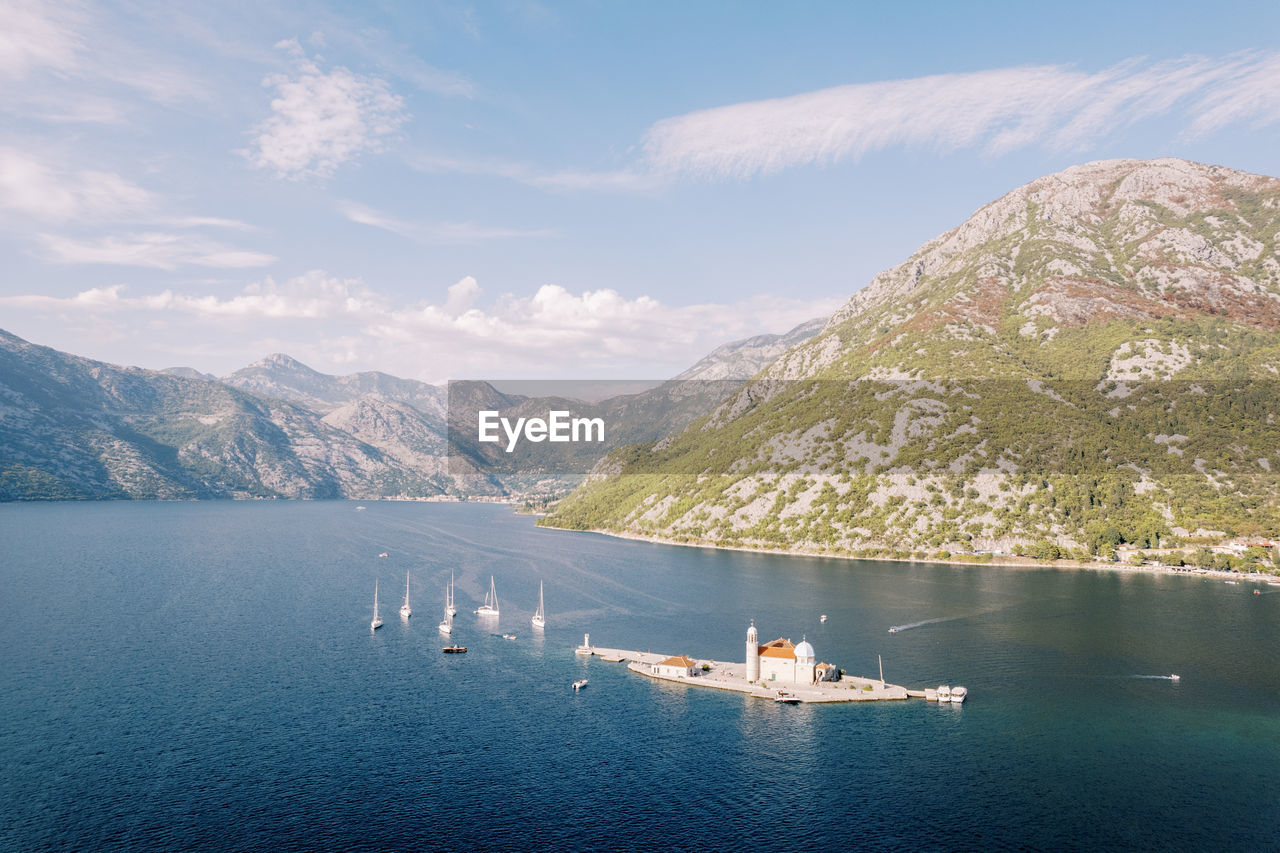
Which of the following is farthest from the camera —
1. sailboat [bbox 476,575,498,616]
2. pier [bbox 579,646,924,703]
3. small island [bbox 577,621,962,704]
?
sailboat [bbox 476,575,498,616]

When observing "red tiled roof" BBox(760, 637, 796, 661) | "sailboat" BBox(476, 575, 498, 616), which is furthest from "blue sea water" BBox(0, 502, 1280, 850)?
"red tiled roof" BBox(760, 637, 796, 661)

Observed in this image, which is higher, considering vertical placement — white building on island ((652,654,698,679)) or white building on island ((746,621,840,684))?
white building on island ((746,621,840,684))

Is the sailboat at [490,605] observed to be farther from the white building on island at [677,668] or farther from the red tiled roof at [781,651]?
the red tiled roof at [781,651]

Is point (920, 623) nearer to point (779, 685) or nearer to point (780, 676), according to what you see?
point (780, 676)

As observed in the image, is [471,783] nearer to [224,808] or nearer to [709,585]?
[224,808]

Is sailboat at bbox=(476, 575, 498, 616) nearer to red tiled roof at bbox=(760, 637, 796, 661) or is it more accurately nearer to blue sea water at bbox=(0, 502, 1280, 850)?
blue sea water at bbox=(0, 502, 1280, 850)

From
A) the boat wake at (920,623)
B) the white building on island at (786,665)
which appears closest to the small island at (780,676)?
the white building on island at (786,665)
